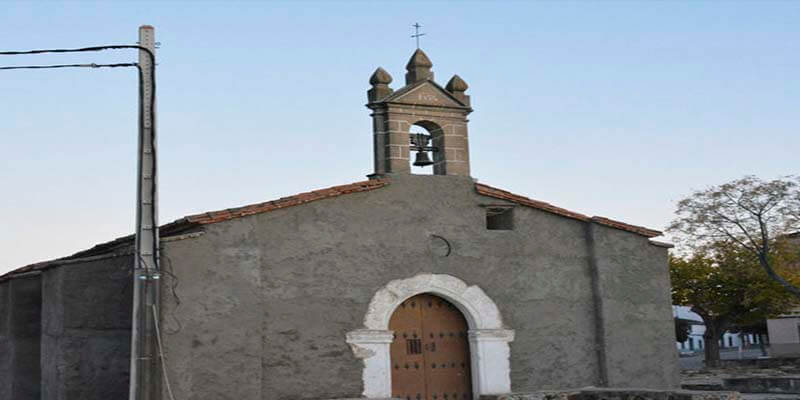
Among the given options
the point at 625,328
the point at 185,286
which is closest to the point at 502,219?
the point at 625,328

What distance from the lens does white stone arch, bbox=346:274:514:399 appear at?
12195 millimetres

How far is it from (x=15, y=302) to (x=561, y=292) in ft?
30.3

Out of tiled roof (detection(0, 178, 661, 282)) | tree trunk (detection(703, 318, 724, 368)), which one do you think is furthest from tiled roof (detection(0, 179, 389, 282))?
tree trunk (detection(703, 318, 724, 368))

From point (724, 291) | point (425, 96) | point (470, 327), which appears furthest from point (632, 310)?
point (724, 291)

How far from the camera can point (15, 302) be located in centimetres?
1459

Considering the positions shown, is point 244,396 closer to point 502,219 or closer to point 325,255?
point 325,255

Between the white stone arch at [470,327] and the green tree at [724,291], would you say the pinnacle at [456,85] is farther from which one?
the green tree at [724,291]

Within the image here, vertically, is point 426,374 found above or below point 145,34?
below

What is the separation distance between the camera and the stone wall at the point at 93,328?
11.7m

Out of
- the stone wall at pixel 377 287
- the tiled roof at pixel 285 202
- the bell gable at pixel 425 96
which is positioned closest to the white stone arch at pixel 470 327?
the stone wall at pixel 377 287

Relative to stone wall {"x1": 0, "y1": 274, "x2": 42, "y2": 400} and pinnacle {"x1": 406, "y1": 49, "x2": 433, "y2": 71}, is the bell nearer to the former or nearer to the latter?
pinnacle {"x1": 406, "y1": 49, "x2": 433, "y2": 71}

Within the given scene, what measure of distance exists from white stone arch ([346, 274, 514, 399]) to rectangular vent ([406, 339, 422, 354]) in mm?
501

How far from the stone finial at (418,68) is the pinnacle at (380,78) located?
0.44 metres

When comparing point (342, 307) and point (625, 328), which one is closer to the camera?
point (342, 307)
